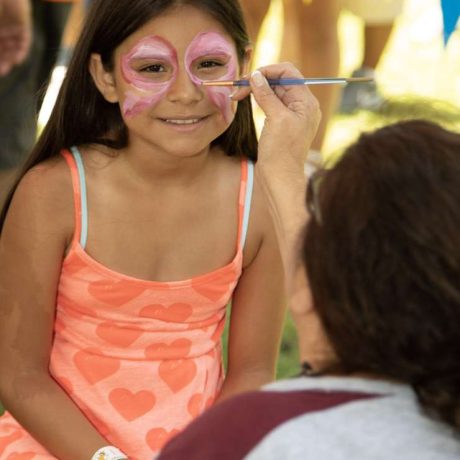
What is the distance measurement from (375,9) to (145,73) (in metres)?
2.87

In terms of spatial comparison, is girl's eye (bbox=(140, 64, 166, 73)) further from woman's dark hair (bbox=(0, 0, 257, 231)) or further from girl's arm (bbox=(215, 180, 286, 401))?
girl's arm (bbox=(215, 180, 286, 401))

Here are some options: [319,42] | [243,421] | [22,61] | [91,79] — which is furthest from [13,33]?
[243,421]

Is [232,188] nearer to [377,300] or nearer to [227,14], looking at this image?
[227,14]

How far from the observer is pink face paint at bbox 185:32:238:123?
6.63 ft

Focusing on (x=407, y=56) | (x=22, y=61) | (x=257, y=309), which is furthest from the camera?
(x=407, y=56)

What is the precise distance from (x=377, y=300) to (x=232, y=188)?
1.00 meters

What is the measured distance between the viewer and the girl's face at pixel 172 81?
2.01 m

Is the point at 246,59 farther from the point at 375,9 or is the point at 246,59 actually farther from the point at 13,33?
the point at 375,9

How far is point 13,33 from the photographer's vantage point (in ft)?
11.4

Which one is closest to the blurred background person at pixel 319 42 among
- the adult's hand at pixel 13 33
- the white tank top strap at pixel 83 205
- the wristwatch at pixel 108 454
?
the adult's hand at pixel 13 33

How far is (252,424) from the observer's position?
1210 millimetres

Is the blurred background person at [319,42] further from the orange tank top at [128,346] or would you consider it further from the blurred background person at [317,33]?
the orange tank top at [128,346]

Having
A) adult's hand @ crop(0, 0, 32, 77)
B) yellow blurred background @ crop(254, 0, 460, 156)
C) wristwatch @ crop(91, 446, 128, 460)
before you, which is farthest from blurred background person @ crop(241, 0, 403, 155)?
wristwatch @ crop(91, 446, 128, 460)

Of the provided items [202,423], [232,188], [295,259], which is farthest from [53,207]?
[202,423]
